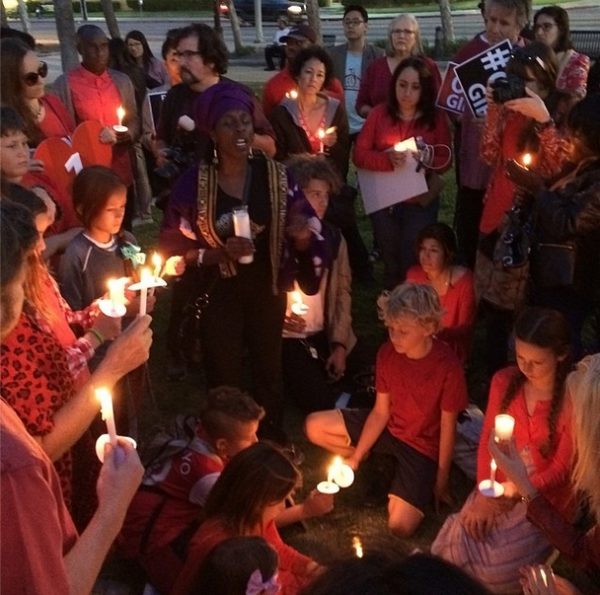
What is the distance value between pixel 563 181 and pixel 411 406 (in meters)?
1.26

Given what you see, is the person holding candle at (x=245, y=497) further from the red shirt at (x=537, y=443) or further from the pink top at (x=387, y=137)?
the pink top at (x=387, y=137)

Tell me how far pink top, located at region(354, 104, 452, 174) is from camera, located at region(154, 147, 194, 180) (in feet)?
4.48

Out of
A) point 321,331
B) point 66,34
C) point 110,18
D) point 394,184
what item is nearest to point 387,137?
point 394,184

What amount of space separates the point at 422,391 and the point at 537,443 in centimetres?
61

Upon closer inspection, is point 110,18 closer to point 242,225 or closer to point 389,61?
point 389,61

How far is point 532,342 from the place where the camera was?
3.71m

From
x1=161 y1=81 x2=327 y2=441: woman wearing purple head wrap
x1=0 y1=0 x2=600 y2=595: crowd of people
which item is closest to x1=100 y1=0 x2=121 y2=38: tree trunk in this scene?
x1=0 y1=0 x2=600 y2=595: crowd of people

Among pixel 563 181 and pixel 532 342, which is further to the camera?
pixel 563 181

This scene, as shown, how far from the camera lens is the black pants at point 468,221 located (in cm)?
624

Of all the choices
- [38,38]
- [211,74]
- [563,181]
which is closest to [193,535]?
[563,181]

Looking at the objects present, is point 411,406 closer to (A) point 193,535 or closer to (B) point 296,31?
(A) point 193,535

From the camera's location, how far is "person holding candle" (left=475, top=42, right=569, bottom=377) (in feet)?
15.5

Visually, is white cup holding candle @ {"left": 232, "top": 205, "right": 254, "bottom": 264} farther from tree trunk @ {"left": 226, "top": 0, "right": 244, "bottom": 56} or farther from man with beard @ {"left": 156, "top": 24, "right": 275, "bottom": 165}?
tree trunk @ {"left": 226, "top": 0, "right": 244, "bottom": 56}

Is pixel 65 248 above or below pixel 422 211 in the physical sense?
above
